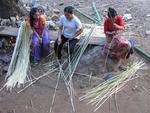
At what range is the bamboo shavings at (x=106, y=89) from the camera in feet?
19.0

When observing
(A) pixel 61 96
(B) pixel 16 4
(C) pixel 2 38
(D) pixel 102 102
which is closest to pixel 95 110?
(D) pixel 102 102

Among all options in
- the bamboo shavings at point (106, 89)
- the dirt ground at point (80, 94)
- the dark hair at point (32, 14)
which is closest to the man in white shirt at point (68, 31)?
the dirt ground at point (80, 94)

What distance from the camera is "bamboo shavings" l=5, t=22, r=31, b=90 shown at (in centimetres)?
628

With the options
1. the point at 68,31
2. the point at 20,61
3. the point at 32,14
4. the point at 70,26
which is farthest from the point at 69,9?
the point at 20,61

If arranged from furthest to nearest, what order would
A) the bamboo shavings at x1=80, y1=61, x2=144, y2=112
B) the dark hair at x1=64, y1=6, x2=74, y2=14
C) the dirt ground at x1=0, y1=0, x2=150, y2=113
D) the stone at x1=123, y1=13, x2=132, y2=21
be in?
the stone at x1=123, y1=13, x2=132, y2=21
the dark hair at x1=64, y1=6, x2=74, y2=14
the bamboo shavings at x1=80, y1=61, x2=144, y2=112
the dirt ground at x1=0, y1=0, x2=150, y2=113

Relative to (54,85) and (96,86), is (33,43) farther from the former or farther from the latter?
(96,86)

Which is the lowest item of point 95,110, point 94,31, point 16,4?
point 95,110

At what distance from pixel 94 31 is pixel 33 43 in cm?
123

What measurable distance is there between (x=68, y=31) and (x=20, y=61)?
0.99m

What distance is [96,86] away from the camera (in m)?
6.05

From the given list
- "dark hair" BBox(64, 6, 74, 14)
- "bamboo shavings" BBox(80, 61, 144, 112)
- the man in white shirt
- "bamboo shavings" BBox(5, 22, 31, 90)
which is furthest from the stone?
"bamboo shavings" BBox(5, 22, 31, 90)

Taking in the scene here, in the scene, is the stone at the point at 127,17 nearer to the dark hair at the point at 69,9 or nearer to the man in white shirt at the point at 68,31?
the man in white shirt at the point at 68,31

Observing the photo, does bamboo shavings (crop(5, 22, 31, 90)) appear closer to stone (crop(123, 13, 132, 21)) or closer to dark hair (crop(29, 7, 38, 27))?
dark hair (crop(29, 7, 38, 27))

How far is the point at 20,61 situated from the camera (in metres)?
6.62
